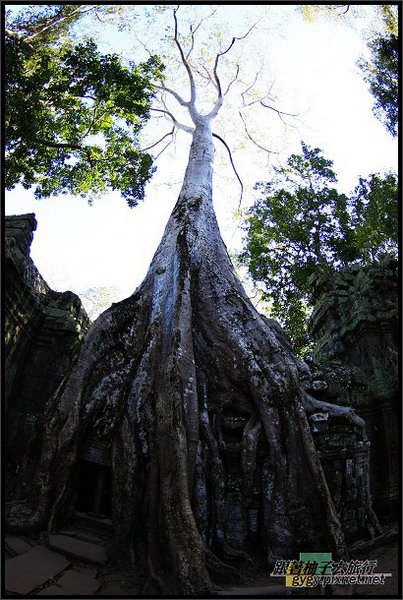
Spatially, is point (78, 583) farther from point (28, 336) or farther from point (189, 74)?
point (189, 74)

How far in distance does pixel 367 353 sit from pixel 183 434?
139 inches

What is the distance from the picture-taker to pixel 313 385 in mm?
4039

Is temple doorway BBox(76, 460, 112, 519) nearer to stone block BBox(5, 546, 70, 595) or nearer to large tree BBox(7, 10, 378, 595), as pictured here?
large tree BBox(7, 10, 378, 595)

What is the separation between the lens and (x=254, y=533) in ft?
8.96

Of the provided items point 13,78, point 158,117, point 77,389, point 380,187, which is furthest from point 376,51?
point 77,389

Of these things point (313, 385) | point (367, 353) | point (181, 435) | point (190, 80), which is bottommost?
point (181, 435)

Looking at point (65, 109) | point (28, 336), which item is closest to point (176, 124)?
point (65, 109)

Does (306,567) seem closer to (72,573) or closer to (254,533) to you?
(254,533)

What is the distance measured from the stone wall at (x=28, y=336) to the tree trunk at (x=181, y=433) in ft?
4.27

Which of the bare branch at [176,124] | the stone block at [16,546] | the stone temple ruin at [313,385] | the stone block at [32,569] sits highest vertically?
the bare branch at [176,124]

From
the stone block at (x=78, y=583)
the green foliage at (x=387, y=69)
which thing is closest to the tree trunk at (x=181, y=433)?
the stone block at (x=78, y=583)

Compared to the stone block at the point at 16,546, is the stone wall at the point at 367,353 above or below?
above

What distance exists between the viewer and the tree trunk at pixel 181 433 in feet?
8.16

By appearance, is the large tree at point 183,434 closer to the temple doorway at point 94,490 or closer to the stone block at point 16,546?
the stone block at point 16,546
